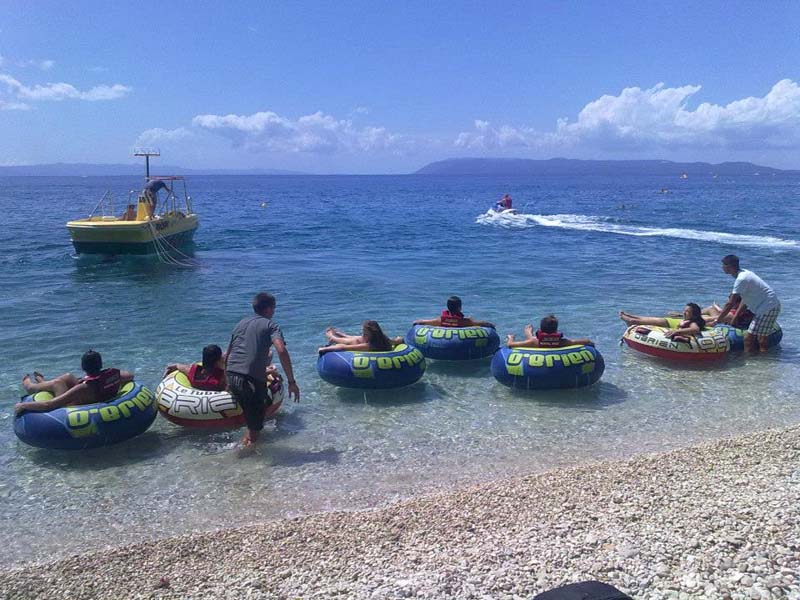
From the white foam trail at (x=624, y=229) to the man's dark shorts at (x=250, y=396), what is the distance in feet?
88.9

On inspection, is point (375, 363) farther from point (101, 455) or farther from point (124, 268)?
point (124, 268)

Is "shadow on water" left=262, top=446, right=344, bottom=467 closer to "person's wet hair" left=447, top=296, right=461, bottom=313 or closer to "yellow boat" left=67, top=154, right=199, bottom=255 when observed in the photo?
"person's wet hair" left=447, top=296, right=461, bottom=313

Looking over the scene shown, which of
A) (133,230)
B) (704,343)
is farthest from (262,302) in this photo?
(133,230)

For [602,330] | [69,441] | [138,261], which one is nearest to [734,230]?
[602,330]

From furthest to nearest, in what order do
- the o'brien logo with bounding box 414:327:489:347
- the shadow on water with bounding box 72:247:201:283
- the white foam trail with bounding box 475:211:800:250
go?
the white foam trail with bounding box 475:211:800:250 < the shadow on water with bounding box 72:247:201:283 < the o'brien logo with bounding box 414:327:489:347

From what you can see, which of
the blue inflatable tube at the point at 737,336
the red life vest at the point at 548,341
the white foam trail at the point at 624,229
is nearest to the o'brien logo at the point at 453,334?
the red life vest at the point at 548,341

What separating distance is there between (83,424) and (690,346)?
902cm

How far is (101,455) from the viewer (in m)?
7.73

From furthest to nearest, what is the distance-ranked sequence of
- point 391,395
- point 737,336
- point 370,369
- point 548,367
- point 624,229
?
point 624,229, point 737,336, point 391,395, point 370,369, point 548,367

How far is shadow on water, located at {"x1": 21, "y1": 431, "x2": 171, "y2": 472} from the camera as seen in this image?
24.6 feet

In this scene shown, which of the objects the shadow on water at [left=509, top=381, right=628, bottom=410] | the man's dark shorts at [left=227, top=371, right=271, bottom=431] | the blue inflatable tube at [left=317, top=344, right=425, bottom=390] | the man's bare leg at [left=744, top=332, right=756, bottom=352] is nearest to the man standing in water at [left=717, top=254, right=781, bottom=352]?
the man's bare leg at [left=744, top=332, right=756, bottom=352]

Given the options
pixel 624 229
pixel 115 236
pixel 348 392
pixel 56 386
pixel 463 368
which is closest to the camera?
pixel 56 386

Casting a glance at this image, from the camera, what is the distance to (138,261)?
24188 millimetres

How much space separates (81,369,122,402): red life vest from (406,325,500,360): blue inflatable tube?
4829 mm
